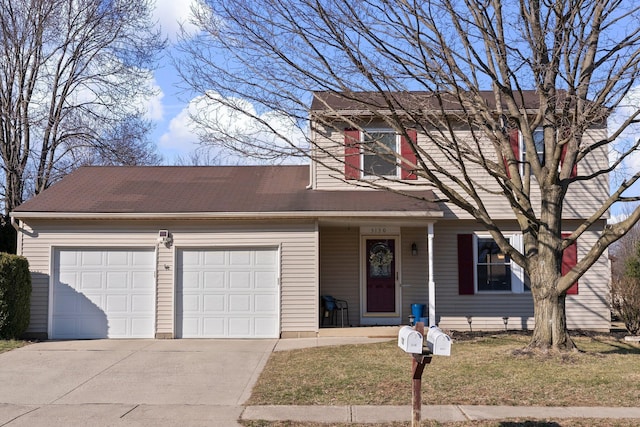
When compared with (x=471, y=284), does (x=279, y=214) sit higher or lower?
higher

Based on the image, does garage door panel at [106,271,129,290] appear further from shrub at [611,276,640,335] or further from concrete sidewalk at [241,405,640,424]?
shrub at [611,276,640,335]

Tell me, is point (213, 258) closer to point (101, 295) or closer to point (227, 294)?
point (227, 294)

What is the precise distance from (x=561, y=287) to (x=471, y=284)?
4.68 metres

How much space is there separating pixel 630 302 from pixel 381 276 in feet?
18.4

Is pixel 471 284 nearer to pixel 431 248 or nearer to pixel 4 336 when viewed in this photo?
pixel 431 248

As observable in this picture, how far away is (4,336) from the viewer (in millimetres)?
12961

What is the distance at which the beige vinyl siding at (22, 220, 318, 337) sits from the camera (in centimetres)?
1384

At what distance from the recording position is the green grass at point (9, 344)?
40.1 feet

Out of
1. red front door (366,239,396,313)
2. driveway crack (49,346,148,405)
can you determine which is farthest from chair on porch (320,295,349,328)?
driveway crack (49,346,148,405)

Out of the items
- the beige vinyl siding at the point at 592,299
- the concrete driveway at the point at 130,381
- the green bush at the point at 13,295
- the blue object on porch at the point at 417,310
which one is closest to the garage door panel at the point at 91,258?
the green bush at the point at 13,295

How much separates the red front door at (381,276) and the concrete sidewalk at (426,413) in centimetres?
770

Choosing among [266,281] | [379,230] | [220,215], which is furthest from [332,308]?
[220,215]

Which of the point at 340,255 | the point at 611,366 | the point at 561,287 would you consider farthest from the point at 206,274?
the point at 611,366

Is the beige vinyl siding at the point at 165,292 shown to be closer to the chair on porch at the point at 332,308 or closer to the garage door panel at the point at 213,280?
the garage door panel at the point at 213,280
